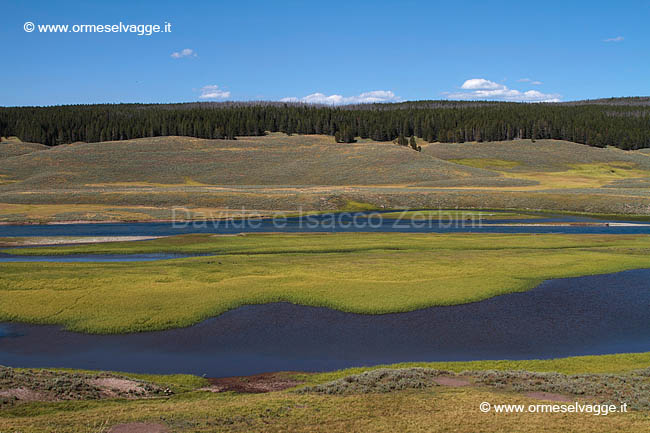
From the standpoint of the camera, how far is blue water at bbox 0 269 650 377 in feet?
80.1

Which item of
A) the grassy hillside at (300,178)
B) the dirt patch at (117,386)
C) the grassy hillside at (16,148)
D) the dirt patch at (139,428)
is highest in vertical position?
the grassy hillside at (16,148)

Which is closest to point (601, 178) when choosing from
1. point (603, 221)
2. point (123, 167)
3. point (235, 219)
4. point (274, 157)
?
point (603, 221)

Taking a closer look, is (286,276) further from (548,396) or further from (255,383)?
(548,396)

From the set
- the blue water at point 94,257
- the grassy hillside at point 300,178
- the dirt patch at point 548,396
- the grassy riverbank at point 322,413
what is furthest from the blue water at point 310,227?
the dirt patch at point 548,396

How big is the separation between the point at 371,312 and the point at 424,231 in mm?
34166

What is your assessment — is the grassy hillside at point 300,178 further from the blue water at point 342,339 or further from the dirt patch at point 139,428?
the dirt patch at point 139,428

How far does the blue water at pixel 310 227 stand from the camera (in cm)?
6278

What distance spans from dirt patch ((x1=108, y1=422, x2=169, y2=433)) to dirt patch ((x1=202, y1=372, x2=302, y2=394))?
15.5 ft

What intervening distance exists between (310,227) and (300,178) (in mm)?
63670

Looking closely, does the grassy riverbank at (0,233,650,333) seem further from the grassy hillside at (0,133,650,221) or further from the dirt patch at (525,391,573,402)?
the grassy hillside at (0,133,650,221)

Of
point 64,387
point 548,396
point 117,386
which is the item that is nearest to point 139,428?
point 117,386

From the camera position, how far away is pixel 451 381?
67.4 ft

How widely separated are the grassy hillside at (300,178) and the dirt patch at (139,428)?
200 feet

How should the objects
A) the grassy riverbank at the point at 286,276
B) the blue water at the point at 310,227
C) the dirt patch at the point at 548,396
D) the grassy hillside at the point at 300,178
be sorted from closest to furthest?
the dirt patch at the point at 548,396 < the grassy riverbank at the point at 286,276 < the blue water at the point at 310,227 < the grassy hillside at the point at 300,178
